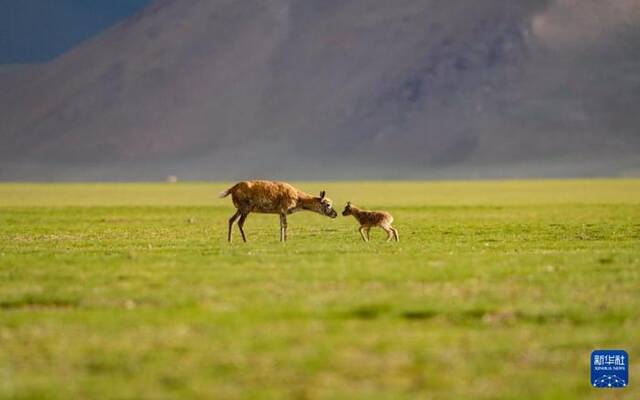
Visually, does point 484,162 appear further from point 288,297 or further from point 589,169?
point 288,297

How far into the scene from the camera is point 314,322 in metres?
14.7

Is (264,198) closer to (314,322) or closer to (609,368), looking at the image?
(314,322)

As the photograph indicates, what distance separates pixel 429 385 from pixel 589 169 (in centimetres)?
17005

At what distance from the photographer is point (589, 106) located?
19875 cm

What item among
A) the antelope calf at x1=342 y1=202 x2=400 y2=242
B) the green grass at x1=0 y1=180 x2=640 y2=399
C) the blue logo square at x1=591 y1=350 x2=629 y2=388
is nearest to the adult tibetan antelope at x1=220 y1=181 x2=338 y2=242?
the antelope calf at x1=342 y1=202 x2=400 y2=242

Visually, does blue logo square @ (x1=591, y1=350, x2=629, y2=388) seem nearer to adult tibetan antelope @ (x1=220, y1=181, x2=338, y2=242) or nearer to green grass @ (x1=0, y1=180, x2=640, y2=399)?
green grass @ (x1=0, y1=180, x2=640, y2=399)

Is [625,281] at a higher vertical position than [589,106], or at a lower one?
lower

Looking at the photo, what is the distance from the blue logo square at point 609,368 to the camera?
12.2m

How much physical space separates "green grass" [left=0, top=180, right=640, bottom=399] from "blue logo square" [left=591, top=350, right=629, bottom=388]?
13cm

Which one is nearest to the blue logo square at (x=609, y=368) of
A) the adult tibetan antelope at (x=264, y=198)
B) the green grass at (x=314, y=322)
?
the green grass at (x=314, y=322)

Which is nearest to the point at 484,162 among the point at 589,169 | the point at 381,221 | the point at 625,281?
the point at 589,169

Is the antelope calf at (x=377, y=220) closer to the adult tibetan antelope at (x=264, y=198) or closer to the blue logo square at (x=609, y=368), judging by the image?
the adult tibetan antelope at (x=264, y=198)

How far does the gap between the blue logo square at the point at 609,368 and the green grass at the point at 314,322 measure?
0.13 meters

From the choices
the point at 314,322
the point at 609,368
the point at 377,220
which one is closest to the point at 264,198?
the point at 377,220
